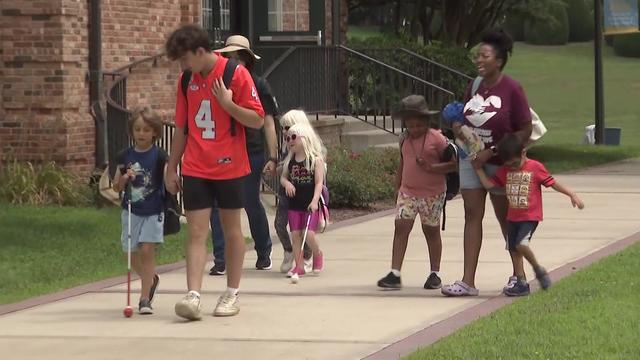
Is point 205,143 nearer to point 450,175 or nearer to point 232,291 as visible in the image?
point 232,291

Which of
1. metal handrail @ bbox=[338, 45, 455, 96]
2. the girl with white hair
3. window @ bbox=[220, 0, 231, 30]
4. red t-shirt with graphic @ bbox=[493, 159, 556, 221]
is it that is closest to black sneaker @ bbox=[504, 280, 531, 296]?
red t-shirt with graphic @ bbox=[493, 159, 556, 221]

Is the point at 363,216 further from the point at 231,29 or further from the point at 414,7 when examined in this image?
the point at 414,7

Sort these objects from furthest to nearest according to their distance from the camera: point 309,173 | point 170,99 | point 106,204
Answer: point 170,99 → point 106,204 → point 309,173

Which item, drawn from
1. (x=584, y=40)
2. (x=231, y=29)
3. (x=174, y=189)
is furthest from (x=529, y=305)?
(x=584, y=40)

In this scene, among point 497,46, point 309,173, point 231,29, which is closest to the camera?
point 497,46

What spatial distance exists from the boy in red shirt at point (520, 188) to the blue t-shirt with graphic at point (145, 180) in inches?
85.6

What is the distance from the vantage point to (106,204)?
1545 cm

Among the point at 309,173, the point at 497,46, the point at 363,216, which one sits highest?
the point at 497,46

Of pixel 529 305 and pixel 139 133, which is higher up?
pixel 139 133

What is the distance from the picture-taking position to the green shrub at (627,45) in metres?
71.9

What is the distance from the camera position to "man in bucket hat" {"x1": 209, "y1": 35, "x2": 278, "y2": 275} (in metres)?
11.0

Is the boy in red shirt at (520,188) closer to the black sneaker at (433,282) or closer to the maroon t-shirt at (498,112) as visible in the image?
the maroon t-shirt at (498,112)

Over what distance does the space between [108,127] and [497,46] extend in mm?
7473

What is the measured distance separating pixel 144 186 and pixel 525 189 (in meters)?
2.56
